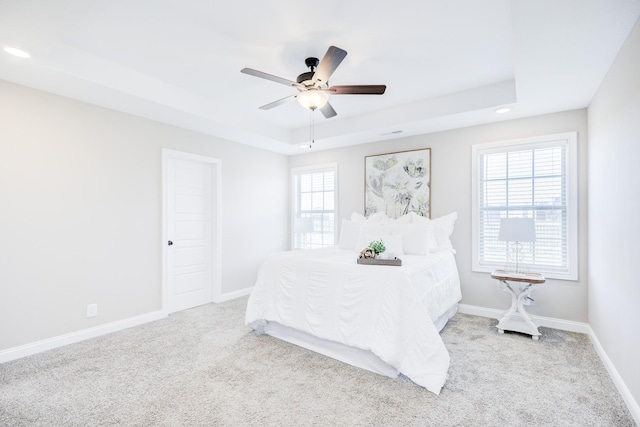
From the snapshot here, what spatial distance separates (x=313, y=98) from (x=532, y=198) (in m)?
2.89

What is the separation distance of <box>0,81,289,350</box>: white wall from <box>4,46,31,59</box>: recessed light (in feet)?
2.05

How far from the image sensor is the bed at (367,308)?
2.36m

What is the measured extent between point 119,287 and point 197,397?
2.03 m

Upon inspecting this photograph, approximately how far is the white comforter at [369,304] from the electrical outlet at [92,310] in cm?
165

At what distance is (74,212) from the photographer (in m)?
3.19

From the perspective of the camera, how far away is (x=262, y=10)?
2191mm

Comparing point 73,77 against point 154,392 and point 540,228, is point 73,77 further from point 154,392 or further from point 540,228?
point 540,228

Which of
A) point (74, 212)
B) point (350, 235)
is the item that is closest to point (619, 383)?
point (350, 235)

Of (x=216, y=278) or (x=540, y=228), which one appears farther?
(x=216, y=278)

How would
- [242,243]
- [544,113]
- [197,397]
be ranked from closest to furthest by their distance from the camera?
1. [197,397]
2. [544,113]
3. [242,243]

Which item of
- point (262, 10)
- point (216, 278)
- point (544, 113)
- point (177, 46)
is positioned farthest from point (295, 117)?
point (544, 113)

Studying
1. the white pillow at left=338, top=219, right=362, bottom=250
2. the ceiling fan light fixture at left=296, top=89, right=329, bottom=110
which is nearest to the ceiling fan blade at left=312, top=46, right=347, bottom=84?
the ceiling fan light fixture at left=296, top=89, right=329, bottom=110

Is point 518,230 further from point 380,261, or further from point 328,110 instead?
point 328,110

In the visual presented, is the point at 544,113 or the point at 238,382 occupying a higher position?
the point at 544,113
